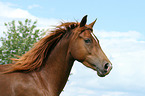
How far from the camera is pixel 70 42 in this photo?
18.8ft

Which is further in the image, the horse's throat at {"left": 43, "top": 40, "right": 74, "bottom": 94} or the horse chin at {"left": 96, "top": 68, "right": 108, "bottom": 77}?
the horse's throat at {"left": 43, "top": 40, "right": 74, "bottom": 94}

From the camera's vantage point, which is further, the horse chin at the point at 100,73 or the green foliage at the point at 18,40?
the green foliage at the point at 18,40

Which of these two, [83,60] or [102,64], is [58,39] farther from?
[102,64]

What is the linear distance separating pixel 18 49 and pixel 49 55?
11540 millimetres

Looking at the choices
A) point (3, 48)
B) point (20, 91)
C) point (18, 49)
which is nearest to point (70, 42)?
point (20, 91)

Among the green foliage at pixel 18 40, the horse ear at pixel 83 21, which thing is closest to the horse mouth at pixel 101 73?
the horse ear at pixel 83 21

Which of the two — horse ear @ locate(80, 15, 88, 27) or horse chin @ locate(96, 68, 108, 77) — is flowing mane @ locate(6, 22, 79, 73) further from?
horse chin @ locate(96, 68, 108, 77)

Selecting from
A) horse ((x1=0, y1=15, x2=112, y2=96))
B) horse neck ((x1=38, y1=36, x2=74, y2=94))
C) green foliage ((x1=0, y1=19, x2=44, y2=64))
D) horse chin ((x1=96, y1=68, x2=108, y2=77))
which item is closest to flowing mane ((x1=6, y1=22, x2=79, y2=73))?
horse ((x1=0, y1=15, x2=112, y2=96))

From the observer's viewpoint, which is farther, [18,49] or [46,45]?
[18,49]

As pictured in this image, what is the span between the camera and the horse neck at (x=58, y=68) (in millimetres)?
5730

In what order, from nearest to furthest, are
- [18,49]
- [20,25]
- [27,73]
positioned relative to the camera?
[27,73], [18,49], [20,25]

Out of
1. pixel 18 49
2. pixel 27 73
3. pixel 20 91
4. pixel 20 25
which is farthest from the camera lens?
pixel 20 25

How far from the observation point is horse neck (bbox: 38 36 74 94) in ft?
18.8

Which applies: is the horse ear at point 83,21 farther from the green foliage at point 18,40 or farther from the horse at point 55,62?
the green foliage at point 18,40
